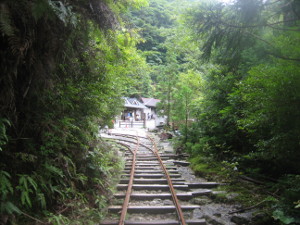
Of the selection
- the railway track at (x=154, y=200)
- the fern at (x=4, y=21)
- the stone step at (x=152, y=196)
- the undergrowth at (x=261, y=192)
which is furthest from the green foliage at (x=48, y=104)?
the undergrowth at (x=261, y=192)

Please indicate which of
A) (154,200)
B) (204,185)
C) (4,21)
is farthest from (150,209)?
(4,21)

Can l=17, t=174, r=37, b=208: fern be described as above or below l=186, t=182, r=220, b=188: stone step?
above

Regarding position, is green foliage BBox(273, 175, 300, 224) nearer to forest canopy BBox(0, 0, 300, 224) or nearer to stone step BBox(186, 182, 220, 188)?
forest canopy BBox(0, 0, 300, 224)

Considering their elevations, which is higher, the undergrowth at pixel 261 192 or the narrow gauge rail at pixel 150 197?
the undergrowth at pixel 261 192

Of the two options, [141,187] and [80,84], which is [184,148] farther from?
[80,84]

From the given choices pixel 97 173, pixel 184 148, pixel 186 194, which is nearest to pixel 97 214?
pixel 97 173

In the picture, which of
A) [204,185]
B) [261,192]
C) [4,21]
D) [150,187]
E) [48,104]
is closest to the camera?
[4,21]

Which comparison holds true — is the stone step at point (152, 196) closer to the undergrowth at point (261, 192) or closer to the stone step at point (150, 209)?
the stone step at point (150, 209)

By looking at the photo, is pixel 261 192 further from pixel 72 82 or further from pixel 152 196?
pixel 72 82

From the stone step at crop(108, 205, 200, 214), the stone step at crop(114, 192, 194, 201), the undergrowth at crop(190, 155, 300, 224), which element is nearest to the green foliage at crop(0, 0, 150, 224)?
the stone step at crop(108, 205, 200, 214)

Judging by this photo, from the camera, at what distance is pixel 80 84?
4738 mm

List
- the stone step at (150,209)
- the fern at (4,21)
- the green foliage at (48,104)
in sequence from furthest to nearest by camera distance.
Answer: the stone step at (150,209) < the green foliage at (48,104) < the fern at (4,21)

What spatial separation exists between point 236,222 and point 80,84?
441cm

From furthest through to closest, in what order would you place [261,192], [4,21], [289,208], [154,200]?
[261,192], [154,200], [289,208], [4,21]
